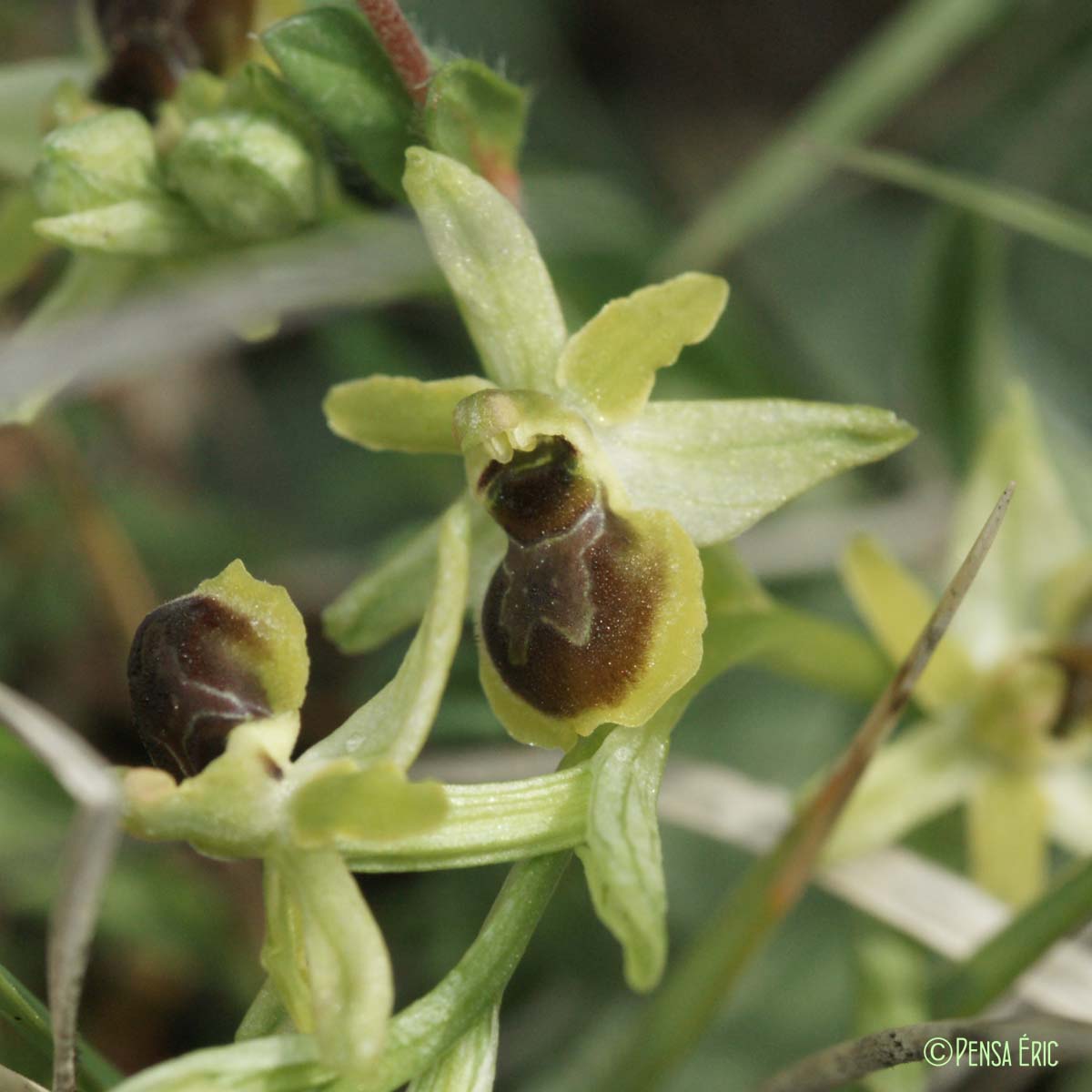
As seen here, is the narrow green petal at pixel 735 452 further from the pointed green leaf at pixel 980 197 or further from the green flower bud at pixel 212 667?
the pointed green leaf at pixel 980 197

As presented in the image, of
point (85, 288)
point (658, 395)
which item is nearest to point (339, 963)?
point (85, 288)

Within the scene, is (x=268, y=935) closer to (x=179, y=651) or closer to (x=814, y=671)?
(x=179, y=651)

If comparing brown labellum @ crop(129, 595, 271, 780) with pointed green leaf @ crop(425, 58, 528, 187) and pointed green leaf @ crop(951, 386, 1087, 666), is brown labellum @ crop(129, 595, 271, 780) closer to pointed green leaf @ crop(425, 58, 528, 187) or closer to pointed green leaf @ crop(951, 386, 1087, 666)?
pointed green leaf @ crop(425, 58, 528, 187)

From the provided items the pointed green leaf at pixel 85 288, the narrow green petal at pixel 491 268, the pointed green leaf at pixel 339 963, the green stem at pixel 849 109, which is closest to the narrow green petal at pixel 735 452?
the narrow green petal at pixel 491 268

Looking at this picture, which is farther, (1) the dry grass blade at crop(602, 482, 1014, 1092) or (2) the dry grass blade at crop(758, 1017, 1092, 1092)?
(1) the dry grass blade at crop(602, 482, 1014, 1092)

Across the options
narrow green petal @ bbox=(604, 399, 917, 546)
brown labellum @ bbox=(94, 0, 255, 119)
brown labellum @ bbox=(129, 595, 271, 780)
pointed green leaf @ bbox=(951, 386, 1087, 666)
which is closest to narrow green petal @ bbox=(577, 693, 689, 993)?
narrow green petal @ bbox=(604, 399, 917, 546)

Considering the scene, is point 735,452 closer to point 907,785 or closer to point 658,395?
point 907,785

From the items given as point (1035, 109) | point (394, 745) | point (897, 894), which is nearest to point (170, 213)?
point (394, 745)
